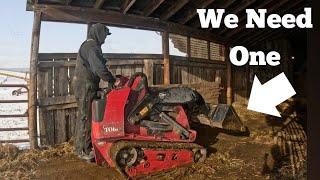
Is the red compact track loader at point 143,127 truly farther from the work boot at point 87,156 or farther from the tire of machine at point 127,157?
the work boot at point 87,156

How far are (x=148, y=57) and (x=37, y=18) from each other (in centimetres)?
192

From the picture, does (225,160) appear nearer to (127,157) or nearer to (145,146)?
(145,146)

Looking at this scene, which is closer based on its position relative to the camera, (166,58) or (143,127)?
(143,127)

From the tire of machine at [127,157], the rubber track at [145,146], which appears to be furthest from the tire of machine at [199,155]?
the tire of machine at [127,157]

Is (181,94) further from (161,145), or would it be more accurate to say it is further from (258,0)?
(258,0)

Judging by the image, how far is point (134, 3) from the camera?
206 inches

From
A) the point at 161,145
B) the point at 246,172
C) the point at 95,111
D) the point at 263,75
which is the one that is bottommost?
the point at 246,172

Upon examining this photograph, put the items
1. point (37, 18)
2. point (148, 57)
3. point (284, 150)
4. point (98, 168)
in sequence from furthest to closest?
point (148, 57)
point (284, 150)
point (37, 18)
point (98, 168)

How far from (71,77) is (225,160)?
9.18 ft

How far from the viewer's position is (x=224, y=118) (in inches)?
195

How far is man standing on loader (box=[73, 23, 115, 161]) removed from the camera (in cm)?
446

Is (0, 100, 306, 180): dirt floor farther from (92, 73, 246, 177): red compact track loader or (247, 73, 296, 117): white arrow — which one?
(247, 73, 296, 117): white arrow

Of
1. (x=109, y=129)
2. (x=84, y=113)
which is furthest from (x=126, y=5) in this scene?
(x=109, y=129)

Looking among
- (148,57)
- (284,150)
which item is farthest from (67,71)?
(284,150)
